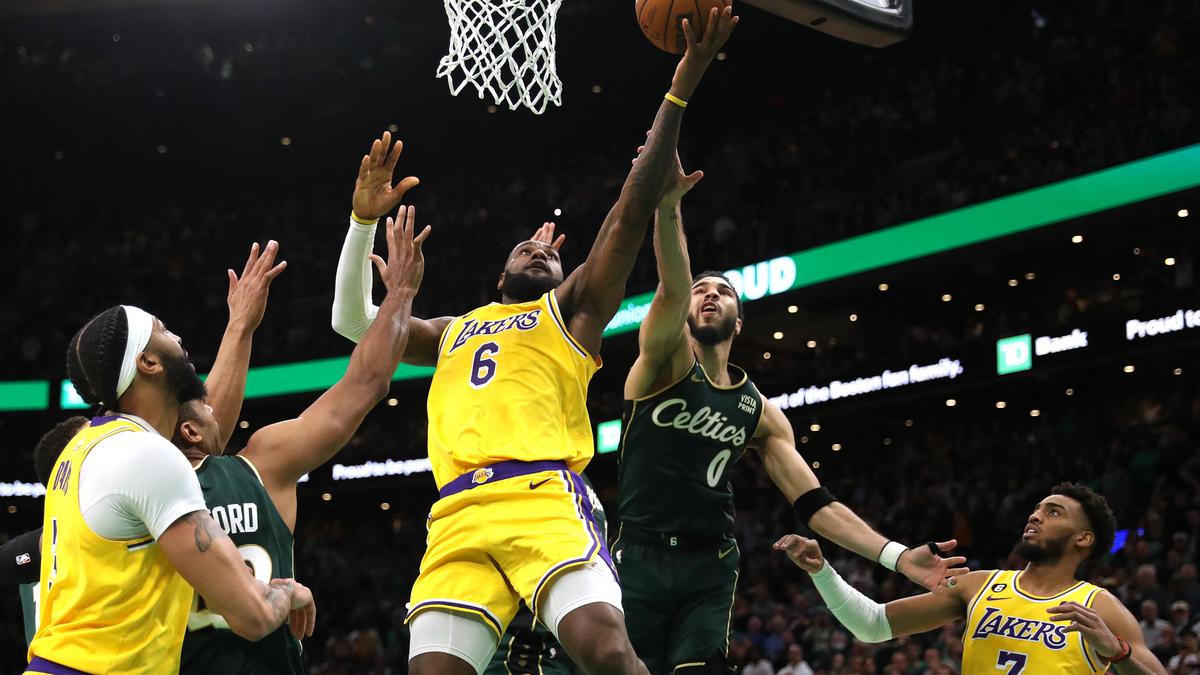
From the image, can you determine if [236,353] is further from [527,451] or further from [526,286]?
[527,451]

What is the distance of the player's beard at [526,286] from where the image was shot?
5.34 meters

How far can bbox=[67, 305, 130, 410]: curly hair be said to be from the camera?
3.31 meters

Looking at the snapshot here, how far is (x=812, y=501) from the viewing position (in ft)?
21.4

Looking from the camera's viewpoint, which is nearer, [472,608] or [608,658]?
[608,658]

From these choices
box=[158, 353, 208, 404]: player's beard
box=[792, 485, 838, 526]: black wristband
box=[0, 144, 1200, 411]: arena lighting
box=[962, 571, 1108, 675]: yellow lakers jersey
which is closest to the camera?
box=[158, 353, 208, 404]: player's beard

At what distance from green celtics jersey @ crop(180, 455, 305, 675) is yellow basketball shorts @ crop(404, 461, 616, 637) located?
558 millimetres

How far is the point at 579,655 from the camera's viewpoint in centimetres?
431

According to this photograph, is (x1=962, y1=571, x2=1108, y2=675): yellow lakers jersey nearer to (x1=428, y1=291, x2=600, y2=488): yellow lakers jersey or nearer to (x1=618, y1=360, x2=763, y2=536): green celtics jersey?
(x1=618, y1=360, x2=763, y2=536): green celtics jersey

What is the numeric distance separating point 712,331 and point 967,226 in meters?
12.1

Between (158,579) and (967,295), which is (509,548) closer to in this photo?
(158,579)

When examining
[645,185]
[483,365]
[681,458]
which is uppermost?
[645,185]

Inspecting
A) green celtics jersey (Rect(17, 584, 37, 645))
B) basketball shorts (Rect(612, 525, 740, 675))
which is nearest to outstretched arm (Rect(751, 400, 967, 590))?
basketball shorts (Rect(612, 525, 740, 675))

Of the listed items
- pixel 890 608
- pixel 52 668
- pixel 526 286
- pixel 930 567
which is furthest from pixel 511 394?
pixel 890 608

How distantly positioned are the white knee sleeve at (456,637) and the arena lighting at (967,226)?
42.8 feet
